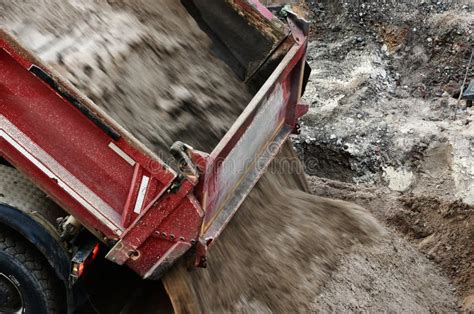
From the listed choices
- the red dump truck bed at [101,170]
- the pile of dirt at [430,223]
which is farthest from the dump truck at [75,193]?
the pile of dirt at [430,223]

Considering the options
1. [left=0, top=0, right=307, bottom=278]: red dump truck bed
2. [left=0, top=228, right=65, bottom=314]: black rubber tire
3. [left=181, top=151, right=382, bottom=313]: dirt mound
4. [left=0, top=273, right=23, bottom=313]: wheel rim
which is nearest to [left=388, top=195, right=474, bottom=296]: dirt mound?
[left=181, top=151, right=382, bottom=313]: dirt mound

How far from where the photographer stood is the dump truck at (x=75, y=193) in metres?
3.08

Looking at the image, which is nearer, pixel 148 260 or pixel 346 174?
pixel 148 260

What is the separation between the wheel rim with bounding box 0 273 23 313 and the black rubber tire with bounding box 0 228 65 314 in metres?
0.03

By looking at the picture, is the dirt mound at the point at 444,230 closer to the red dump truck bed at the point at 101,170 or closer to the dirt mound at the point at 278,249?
the dirt mound at the point at 278,249

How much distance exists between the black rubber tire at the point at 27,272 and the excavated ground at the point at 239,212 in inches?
15.9

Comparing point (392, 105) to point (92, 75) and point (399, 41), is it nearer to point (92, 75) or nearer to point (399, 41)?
point (399, 41)

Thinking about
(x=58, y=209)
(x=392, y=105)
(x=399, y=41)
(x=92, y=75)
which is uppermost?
(x=399, y=41)

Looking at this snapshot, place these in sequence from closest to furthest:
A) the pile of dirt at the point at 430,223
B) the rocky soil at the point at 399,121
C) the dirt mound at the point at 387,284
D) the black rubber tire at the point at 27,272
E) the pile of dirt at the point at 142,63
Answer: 1. the black rubber tire at the point at 27,272
2. the pile of dirt at the point at 142,63
3. the dirt mound at the point at 387,284
4. the pile of dirt at the point at 430,223
5. the rocky soil at the point at 399,121

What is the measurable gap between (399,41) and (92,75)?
4897 mm

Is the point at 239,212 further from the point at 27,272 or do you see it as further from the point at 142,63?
the point at 27,272

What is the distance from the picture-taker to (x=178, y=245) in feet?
10.4

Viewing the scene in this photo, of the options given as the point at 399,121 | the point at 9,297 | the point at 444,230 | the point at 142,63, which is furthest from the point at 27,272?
the point at 399,121

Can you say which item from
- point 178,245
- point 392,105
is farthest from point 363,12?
point 178,245
